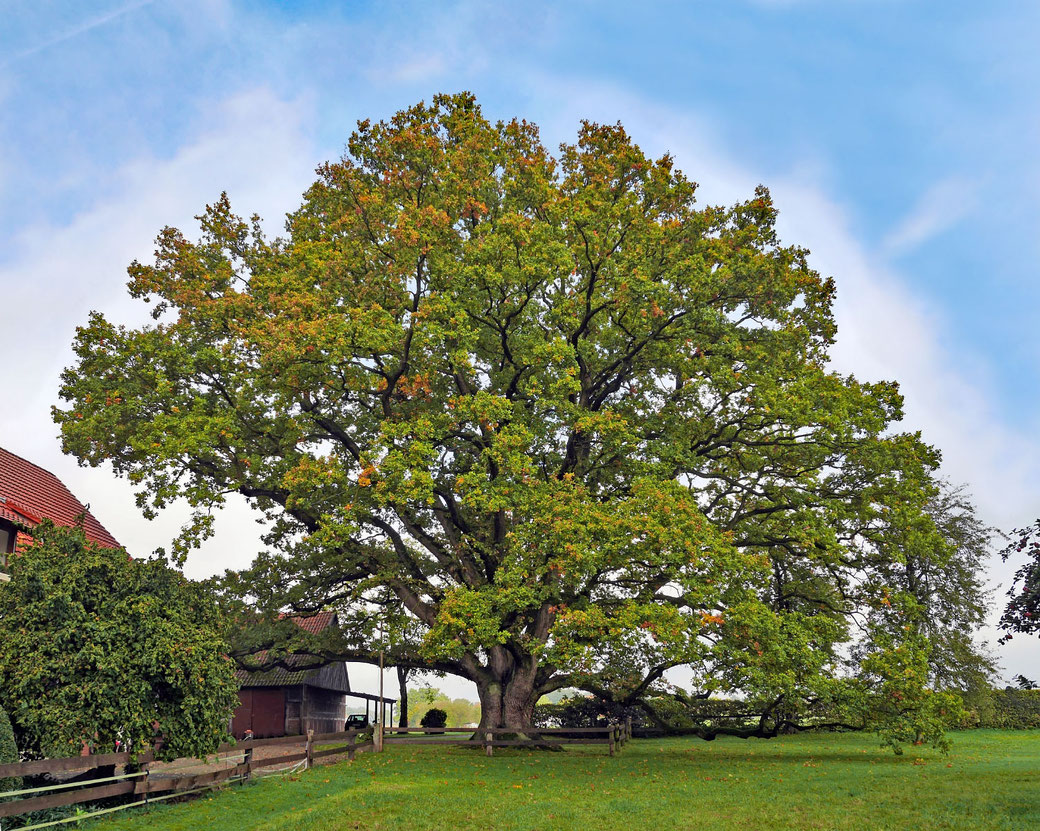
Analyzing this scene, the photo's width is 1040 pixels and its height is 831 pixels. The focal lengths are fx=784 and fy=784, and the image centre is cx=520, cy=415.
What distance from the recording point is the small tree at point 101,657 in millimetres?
13930

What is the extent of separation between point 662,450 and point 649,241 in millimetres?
6509

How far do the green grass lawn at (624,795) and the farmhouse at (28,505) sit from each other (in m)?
9.48

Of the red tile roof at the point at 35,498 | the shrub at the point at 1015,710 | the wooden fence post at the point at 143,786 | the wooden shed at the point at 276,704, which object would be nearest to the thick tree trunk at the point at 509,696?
the red tile roof at the point at 35,498

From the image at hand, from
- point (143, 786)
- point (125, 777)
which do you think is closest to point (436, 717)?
point (143, 786)

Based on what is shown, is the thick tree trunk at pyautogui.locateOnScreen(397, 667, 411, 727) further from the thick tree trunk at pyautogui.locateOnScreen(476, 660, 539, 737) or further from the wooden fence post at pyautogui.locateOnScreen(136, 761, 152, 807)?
the wooden fence post at pyautogui.locateOnScreen(136, 761, 152, 807)

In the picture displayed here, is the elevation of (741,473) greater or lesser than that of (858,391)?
lesser

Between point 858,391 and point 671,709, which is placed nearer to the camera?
point 858,391

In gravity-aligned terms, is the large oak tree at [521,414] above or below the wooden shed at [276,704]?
above

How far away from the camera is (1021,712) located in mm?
41656

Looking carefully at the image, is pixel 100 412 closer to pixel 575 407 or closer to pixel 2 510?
pixel 2 510

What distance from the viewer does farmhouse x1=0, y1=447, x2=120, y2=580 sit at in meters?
21.9

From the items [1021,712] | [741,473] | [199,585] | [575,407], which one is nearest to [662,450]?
[575,407]

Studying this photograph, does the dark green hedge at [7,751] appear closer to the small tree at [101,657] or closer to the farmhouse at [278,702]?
the small tree at [101,657]

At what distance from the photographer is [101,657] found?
14258 millimetres
